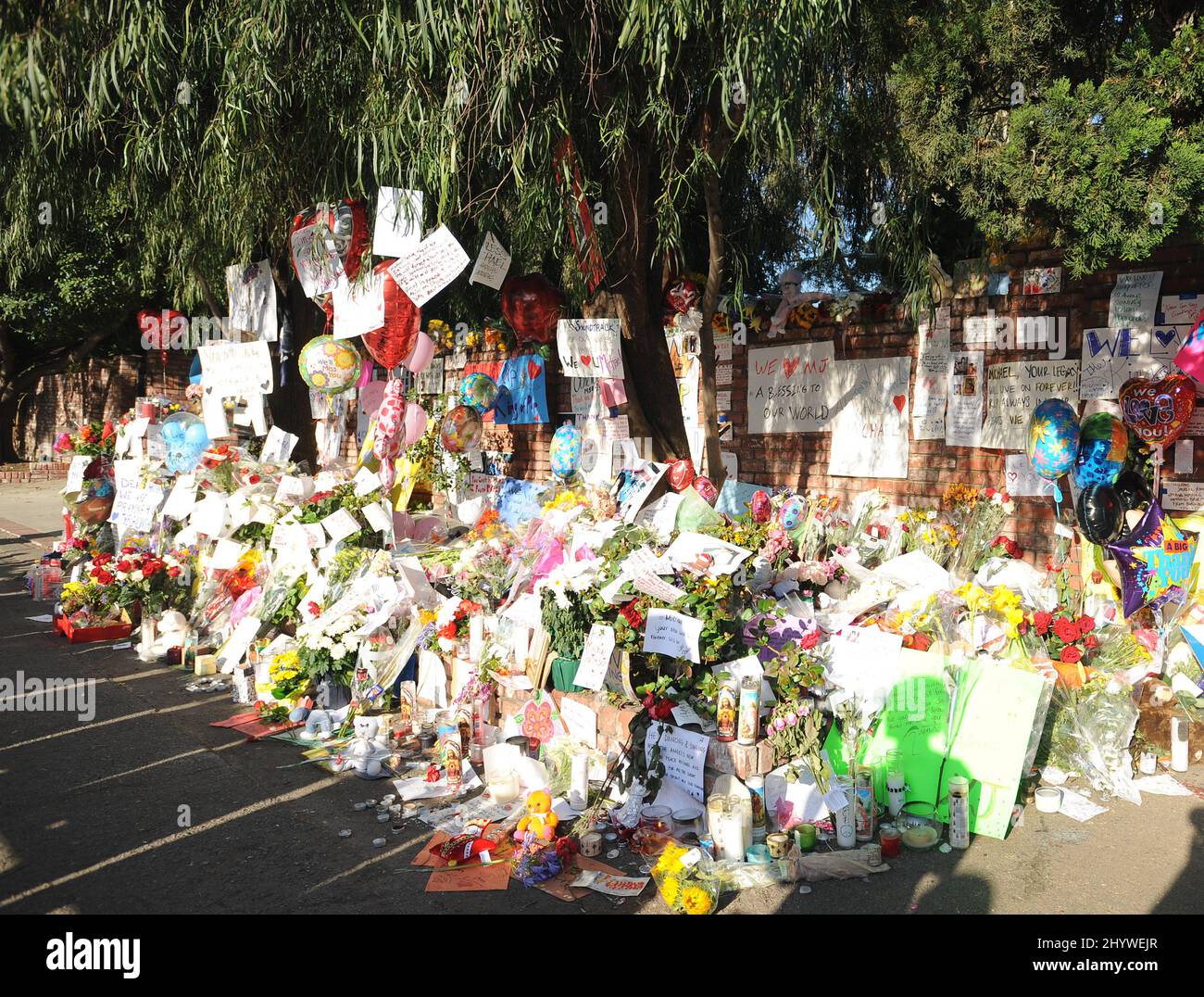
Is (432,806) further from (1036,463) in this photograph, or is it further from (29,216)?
(29,216)

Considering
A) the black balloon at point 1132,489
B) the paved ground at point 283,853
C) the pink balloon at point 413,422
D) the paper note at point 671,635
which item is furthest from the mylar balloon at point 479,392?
the black balloon at point 1132,489

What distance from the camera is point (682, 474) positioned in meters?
6.59

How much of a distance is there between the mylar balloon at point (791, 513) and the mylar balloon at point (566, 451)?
7.95ft

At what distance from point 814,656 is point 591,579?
3.72 feet

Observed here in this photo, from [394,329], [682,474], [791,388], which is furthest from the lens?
[791,388]

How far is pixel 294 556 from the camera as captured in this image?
22.6 ft

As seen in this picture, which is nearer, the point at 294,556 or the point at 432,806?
the point at 432,806

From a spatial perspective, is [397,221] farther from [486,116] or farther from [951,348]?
[951,348]

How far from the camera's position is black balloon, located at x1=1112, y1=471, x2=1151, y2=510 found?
5312 mm

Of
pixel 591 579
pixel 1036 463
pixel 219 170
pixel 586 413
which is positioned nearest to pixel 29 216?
pixel 219 170

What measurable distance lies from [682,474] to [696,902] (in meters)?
3.55

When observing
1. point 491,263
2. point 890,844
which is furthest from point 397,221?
point 890,844

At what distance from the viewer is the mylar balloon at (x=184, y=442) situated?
903 cm

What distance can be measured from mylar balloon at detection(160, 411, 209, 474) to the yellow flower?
702 centimetres
